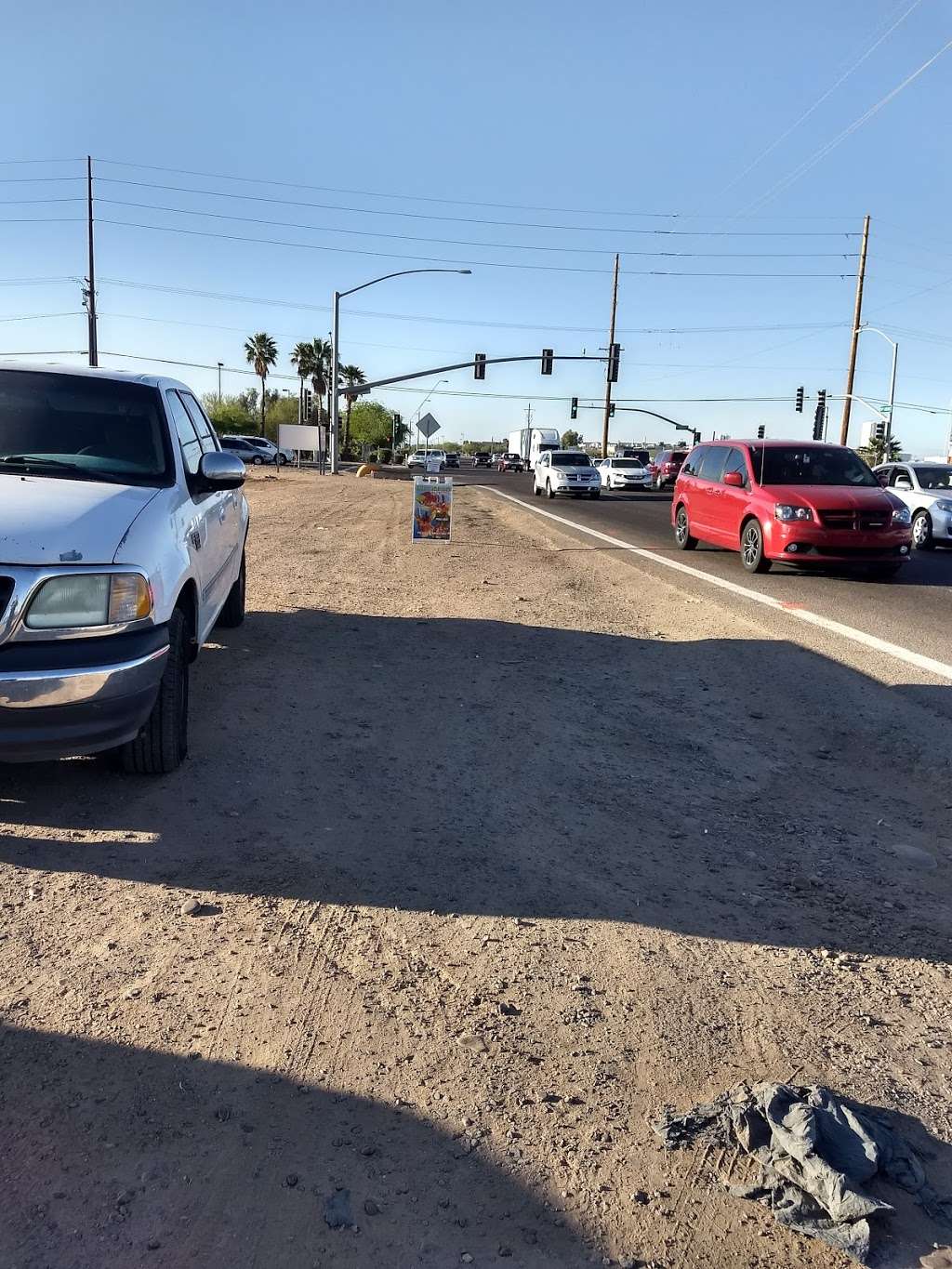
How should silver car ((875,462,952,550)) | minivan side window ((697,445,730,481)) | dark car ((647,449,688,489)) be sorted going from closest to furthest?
minivan side window ((697,445,730,481)), silver car ((875,462,952,550)), dark car ((647,449,688,489))

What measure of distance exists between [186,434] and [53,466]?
3.55 feet

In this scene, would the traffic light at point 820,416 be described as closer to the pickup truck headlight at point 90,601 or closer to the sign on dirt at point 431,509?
the sign on dirt at point 431,509

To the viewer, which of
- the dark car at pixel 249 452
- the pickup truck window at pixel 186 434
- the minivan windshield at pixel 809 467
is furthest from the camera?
the dark car at pixel 249 452

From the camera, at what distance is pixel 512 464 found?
86562 millimetres

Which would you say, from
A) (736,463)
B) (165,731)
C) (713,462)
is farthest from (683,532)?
(165,731)

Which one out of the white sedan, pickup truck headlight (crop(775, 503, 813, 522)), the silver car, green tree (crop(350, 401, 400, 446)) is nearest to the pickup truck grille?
pickup truck headlight (crop(775, 503, 813, 522))

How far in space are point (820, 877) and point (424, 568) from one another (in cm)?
922

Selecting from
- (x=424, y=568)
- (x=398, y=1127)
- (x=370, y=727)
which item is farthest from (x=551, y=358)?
(x=398, y=1127)

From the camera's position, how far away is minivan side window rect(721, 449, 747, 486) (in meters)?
13.7

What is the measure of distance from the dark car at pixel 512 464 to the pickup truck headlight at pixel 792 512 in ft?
235

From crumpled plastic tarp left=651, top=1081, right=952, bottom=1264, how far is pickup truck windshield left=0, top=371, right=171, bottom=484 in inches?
154

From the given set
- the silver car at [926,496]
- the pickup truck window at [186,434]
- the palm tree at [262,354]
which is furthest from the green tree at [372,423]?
the pickup truck window at [186,434]

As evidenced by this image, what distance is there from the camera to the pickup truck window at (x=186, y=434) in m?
5.62

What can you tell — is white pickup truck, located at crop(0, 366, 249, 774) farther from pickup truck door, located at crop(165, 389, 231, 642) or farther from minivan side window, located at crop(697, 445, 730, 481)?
minivan side window, located at crop(697, 445, 730, 481)
